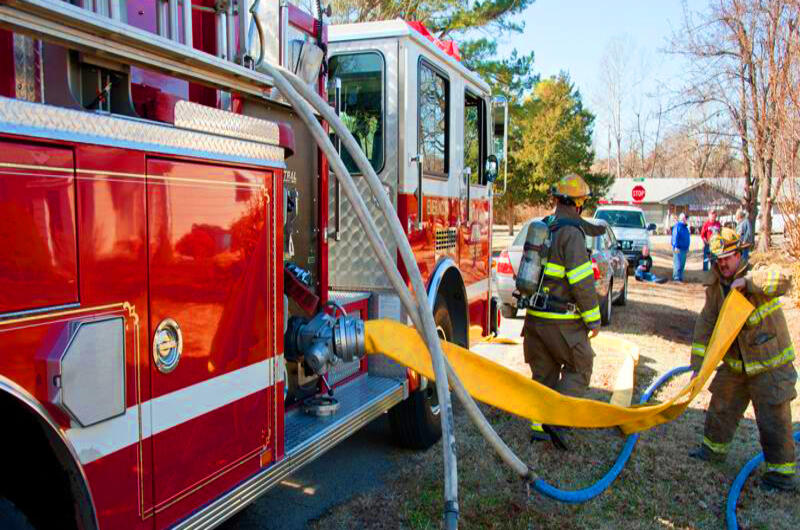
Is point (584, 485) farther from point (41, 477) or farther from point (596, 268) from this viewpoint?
point (596, 268)

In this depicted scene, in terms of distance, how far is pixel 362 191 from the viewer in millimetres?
4605

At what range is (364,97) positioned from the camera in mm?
4664

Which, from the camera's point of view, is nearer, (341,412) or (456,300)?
(341,412)

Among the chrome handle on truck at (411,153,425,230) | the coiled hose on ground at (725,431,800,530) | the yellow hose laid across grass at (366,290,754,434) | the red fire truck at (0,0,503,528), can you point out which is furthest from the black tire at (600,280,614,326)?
the red fire truck at (0,0,503,528)

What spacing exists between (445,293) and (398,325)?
64.2 inches

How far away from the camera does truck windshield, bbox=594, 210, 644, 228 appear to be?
1833 centimetres

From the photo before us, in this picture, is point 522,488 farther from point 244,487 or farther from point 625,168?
point 625,168

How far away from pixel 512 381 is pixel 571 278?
1.26m

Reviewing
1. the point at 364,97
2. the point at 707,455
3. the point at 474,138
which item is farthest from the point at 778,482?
the point at 364,97

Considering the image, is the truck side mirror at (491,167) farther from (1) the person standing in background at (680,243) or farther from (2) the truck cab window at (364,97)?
(1) the person standing in background at (680,243)

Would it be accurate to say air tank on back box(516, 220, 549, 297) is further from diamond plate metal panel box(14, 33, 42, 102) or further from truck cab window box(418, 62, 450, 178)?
diamond plate metal panel box(14, 33, 42, 102)

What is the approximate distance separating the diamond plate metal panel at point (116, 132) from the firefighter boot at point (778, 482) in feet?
12.6

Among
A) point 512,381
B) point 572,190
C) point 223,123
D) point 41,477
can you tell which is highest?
point 223,123

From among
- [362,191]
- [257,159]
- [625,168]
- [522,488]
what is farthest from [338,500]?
[625,168]
